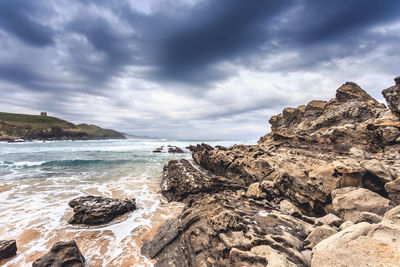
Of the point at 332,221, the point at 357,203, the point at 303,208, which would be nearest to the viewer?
the point at 332,221

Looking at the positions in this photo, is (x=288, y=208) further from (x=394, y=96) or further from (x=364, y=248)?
(x=394, y=96)

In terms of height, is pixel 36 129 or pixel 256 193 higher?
pixel 36 129

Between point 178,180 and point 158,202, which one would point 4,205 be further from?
point 178,180

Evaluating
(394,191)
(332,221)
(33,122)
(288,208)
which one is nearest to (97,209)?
(288,208)

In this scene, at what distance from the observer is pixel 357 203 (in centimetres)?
447

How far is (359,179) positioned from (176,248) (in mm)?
6042

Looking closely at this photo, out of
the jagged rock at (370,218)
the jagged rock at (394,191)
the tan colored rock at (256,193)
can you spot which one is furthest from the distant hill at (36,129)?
the jagged rock at (394,191)

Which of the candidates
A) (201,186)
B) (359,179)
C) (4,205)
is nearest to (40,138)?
(4,205)

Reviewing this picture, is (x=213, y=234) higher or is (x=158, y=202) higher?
(x=213, y=234)

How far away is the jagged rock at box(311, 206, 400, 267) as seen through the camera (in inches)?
86.0

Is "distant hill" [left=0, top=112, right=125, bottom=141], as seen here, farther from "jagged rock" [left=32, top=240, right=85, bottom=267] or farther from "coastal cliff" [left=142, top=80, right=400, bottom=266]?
"coastal cliff" [left=142, top=80, right=400, bottom=266]

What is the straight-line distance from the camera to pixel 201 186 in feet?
31.2

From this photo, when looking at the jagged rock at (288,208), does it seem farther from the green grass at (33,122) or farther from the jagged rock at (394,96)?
the green grass at (33,122)

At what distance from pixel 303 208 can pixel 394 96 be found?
8.65m
